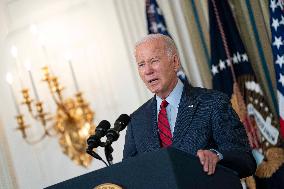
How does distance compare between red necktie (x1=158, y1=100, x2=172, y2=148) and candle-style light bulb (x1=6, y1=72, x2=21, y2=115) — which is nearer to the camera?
red necktie (x1=158, y1=100, x2=172, y2=148)

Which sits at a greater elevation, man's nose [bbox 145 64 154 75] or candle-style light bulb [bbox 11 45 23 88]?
candle-style light bulb [bbox 11 45 23 88]

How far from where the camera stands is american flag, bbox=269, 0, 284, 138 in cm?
505

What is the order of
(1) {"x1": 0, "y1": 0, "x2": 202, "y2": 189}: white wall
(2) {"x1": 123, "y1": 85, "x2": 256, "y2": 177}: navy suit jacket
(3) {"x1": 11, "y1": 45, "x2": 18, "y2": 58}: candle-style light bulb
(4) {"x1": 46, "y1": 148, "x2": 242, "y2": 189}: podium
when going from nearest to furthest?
(4) {"x1": 46, "y1": 148, "x2": 242, "y2": 189}: podium < (2) {"x1": 123, "y1": 85, "x2": 256, "y2": 177}: navy suit jacket < (1) {"x1": 0, "y1": 0, "x2": 202, "y2": 189}: white wall < (3) {"x1": 11, "y1": 45, "x2": 18, "y2": 58}: candle-style light bulb

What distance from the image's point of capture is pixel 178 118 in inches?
109

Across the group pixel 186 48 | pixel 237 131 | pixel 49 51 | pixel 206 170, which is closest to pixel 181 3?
pixel 186 48

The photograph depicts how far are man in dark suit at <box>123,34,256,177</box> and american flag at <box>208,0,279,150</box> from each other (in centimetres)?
237

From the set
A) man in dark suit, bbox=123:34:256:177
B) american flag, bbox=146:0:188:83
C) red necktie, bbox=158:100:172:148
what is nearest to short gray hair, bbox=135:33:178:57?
man in dark suit, bbox=123:34:256:177

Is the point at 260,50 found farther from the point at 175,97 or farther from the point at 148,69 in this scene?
the point at 148,69

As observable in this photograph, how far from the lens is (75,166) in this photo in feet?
20.0

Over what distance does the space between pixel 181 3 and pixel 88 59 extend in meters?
1.12

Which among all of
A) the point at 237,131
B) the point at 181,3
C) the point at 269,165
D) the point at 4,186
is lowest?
the point at 269,165

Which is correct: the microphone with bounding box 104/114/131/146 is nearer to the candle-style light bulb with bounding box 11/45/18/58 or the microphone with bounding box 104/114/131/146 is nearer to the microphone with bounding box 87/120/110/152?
the microphone with bounding box 87/120/110/152

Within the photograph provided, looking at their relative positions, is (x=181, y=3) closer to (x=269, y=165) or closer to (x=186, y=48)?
(x=186, y=48)

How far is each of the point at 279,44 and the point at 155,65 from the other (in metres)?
2.54
